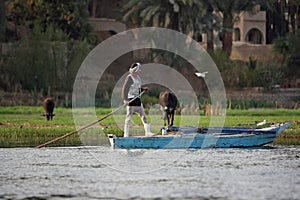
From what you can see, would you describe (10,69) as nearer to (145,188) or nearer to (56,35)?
(56,35)

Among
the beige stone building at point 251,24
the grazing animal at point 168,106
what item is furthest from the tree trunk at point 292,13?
the grazing animal at point 168,106

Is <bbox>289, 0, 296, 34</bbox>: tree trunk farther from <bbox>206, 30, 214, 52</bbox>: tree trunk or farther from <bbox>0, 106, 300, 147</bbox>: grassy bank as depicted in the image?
<bbox>0, 106, 300, 147</bbox>: grassy bank

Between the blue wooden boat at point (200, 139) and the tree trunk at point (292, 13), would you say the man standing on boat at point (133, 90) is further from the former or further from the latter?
the tree trunk at point (292, 13)

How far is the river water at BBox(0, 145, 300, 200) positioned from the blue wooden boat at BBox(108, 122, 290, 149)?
233 mm

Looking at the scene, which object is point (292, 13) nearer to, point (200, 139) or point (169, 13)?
point (169, 13)

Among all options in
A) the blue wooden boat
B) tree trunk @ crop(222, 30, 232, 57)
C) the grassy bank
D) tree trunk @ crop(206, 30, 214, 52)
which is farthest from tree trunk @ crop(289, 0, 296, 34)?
the blue wooden boat

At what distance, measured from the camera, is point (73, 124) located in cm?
3344

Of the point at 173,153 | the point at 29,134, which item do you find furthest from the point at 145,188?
the point at 29,134

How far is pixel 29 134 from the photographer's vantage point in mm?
30250

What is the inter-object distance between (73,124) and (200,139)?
8248mm

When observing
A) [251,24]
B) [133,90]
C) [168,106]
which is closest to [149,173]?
[133,90]

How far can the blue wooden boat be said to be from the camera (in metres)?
25.4

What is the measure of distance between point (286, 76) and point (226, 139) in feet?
97.1

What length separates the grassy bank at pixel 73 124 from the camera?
96.6ft
